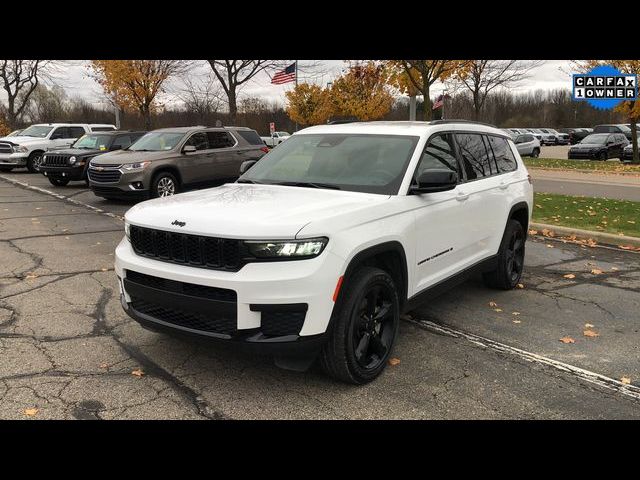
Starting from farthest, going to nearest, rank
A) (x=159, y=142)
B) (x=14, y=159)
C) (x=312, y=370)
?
(x=14, y=159), (x=159, y=142), (x=312, y=370)

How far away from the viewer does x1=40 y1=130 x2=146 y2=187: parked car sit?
15.3 meters

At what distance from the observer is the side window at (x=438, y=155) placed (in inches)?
178

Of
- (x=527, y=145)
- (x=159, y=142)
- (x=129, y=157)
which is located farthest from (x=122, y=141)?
(x=527, y=145)

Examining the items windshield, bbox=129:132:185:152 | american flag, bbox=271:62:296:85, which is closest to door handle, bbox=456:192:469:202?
windshield, bbox=129:132:185:152

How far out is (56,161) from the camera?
15484 millimetres

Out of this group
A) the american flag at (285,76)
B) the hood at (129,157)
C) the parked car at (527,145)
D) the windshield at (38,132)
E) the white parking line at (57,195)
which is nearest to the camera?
the white parking line at (57,195)

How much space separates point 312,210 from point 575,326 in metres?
3.03

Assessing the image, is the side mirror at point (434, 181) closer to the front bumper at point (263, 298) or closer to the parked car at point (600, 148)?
the front bumper at point (263, 298)

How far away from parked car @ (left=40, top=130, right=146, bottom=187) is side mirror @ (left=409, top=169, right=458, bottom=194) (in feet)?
41.7

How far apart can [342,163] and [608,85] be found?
2296cm

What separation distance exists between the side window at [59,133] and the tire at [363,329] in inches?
796

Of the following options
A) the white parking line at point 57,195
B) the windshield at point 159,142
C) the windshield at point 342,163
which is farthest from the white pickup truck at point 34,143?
the windshield at point 342,163

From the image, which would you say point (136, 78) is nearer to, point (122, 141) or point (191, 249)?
point (122, 141)

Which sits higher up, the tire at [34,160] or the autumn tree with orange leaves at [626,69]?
the autumn tree with orange leaves at [626,69]
